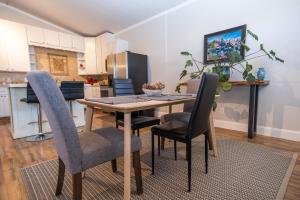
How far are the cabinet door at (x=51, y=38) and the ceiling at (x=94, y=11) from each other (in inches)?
18.3

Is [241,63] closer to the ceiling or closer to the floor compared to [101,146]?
closer to the ceiling

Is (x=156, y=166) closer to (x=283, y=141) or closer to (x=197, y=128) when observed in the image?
(x=197, y=128)

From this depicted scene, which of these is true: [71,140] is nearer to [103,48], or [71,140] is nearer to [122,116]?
[122,116]

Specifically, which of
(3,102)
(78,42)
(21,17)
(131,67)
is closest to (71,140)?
(131,67)

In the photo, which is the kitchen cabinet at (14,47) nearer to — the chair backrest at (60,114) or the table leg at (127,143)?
the chair backrest at (60,114)

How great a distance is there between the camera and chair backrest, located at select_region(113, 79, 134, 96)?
2.37m

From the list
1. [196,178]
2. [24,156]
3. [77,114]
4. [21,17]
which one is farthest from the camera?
[21,17]

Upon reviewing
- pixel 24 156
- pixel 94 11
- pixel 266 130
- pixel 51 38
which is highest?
pixel 94 11

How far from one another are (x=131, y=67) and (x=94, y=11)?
5.49ft

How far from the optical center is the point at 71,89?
268cm

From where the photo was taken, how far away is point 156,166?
1.73 metres

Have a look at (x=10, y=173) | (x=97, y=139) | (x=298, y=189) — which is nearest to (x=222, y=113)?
(x=298, y=189)

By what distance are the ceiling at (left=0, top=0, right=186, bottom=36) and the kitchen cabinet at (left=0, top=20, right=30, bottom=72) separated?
724 mm

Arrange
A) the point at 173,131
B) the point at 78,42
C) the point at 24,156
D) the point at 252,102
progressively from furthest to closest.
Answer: the point at 78,42 < the point at 252,102 < the point at 24,156 < the point at 173,131
